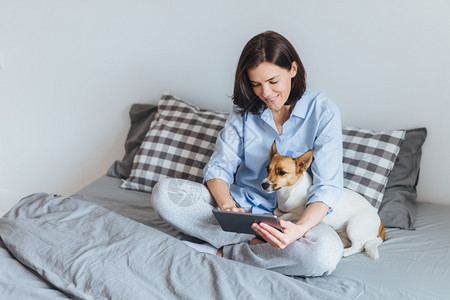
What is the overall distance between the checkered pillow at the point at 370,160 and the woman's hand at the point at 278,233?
1.56ft

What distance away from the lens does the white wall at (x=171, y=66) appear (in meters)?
1.75

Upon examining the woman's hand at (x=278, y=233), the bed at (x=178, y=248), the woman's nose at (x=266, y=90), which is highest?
the woman's nose at (x=266, y=90)

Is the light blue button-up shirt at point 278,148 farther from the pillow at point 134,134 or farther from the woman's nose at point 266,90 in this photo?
the pillow at point 134,134

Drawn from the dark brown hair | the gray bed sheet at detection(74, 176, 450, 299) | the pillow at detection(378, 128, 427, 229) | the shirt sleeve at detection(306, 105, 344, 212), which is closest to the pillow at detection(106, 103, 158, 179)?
the gray bed sheet at detection(74, 176, 450, 299)

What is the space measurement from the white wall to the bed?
0.15 m

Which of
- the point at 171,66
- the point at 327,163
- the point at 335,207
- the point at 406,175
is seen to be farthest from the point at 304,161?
the point at 171,66

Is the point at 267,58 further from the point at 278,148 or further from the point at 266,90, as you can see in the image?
the point at 278,148

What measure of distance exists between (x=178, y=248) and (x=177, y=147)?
726mm

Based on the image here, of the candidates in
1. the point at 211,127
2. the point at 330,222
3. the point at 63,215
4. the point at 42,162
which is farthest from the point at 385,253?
the point at 42,162

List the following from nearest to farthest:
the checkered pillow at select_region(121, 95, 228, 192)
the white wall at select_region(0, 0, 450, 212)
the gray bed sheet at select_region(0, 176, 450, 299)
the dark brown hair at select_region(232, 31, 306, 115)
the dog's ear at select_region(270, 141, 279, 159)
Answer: the gray bed sheet at select_region(0, 176, 450, 299) < the dark brown hair at select_region(232, 31, 306, 115) < the dog's ear at select_region(270, 141, 279, 159) < the white wall at select_region(0, 0, 450, 212) < the checkered pillow at select_region(121, 95, 228, 192)

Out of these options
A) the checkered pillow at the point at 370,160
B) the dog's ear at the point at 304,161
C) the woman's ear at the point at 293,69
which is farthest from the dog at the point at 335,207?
the woman's ear at the point at 293,69

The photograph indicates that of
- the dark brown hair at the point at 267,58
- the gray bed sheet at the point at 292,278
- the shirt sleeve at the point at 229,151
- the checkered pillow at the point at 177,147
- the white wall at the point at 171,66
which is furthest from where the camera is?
the checkered pillow at the point at 177,147

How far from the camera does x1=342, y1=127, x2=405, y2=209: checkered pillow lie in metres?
1.66

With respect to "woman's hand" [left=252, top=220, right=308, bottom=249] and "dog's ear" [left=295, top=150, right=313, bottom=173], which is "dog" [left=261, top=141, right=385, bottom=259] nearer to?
"dog's ear" [left=295, top=150, right=313, bottom=173]
